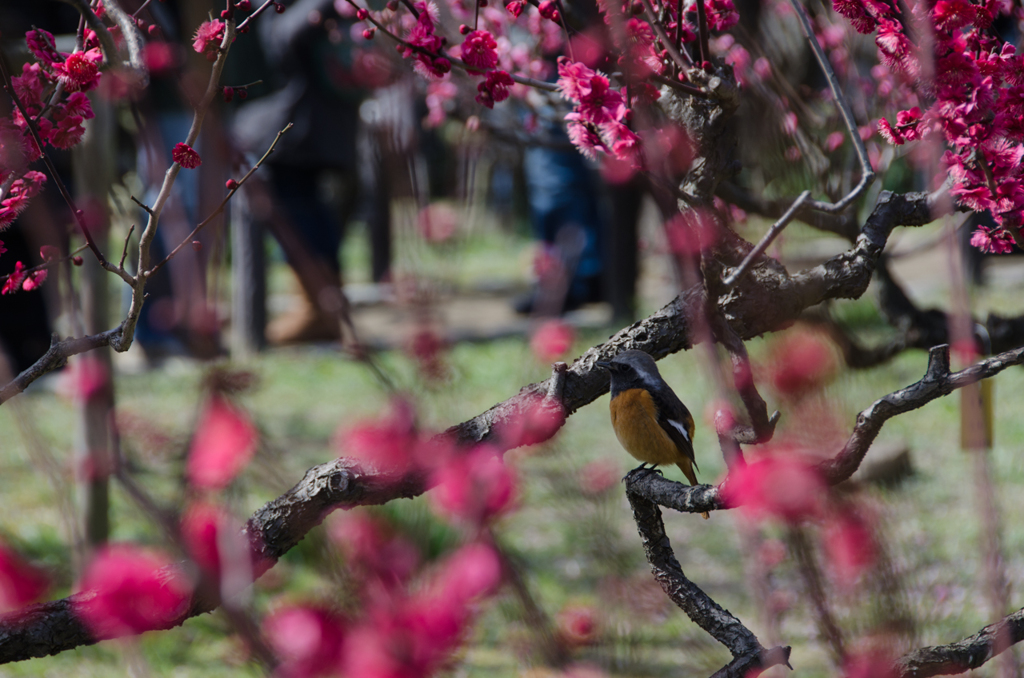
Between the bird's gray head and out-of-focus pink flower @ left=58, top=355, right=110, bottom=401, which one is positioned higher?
out-of-focus pink flower @ left=58, top=355, right=110, bottom=401

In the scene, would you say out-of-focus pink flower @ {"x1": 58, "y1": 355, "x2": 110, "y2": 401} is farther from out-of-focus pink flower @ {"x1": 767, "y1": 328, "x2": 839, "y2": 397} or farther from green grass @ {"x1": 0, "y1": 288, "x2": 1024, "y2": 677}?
out-of-focus pink flower @ {"x1": 767, "y1": 328, "x2": 839, "y2": 397}

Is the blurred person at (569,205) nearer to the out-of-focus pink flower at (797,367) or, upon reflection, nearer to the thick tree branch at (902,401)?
the out-of-focus pink flower at (797,367)

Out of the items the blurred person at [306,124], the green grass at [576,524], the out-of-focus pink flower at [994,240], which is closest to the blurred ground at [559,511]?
the green grass at [576,524]

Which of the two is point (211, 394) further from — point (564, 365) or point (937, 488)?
point (937, 488)

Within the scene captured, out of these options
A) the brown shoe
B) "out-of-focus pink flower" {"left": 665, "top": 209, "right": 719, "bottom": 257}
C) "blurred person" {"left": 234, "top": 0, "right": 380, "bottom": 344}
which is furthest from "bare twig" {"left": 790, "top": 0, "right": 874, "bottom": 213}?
the brown shoe

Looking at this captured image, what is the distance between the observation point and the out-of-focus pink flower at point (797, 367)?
81.8 inches

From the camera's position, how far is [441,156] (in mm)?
15773

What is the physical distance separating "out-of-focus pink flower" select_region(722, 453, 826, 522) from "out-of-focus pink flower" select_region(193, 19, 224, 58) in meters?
1.16

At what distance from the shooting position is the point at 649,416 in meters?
2.14

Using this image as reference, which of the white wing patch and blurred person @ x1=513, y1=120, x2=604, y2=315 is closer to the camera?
the white wing patch

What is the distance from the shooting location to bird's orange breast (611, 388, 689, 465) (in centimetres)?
209

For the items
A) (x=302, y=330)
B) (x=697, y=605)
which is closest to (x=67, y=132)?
(x=697, y=605)

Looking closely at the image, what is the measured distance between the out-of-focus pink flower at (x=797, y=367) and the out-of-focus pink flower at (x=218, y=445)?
45.7 inches

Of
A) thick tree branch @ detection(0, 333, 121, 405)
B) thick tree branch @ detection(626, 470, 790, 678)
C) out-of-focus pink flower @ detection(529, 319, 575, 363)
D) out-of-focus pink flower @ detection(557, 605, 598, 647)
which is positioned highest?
thick tree branch @ detection(0, 333, 121, 405)
